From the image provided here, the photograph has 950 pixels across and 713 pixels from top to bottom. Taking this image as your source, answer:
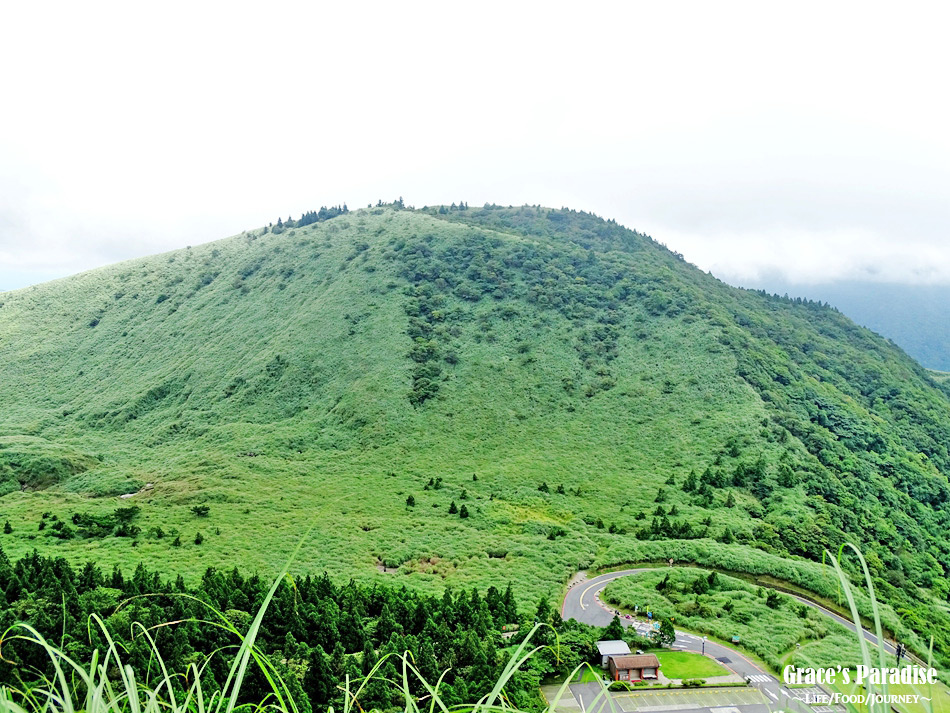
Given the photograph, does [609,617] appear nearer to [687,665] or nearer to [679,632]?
[679,632]

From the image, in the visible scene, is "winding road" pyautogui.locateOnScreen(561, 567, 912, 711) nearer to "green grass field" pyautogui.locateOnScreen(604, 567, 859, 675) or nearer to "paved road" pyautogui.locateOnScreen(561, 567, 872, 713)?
"paved road" pyautogui.locateOnScreen(561, 567, 872, 713)

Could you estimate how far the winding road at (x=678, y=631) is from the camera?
29500 millimetres

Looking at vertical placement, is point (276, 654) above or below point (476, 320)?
below

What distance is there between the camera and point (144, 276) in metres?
126

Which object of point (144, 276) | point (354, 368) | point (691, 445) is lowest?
point (691, 445)

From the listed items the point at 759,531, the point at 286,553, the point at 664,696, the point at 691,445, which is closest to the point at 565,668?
the point at 664,696

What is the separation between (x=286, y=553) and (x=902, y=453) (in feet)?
213

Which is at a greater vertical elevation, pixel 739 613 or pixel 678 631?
pixel 739 613

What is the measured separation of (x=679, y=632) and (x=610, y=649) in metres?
7.02

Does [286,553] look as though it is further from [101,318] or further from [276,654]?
[101,318]

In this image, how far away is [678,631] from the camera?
3425cm

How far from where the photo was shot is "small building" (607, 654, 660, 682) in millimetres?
27688

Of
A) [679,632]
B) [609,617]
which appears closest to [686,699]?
[679,632]

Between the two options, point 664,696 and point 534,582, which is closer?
point 664,696
